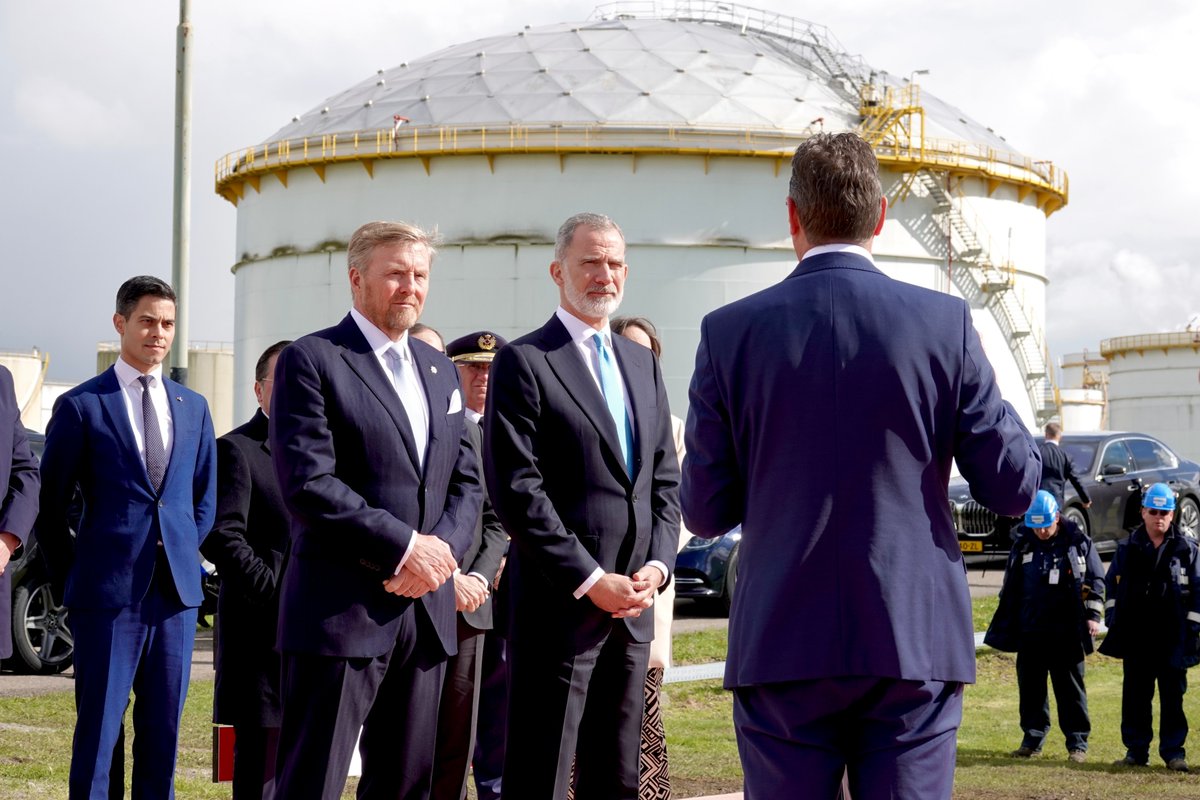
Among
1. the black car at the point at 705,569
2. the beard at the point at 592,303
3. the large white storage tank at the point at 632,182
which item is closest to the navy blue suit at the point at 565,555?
the beard at the point at 592,303

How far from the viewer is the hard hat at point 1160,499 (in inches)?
419

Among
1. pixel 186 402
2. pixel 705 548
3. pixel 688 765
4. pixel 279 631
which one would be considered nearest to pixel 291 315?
pixel 705 548

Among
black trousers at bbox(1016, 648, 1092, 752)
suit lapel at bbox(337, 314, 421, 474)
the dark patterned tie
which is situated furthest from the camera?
black trousers at bbox(1016, 648, 1092, 752)

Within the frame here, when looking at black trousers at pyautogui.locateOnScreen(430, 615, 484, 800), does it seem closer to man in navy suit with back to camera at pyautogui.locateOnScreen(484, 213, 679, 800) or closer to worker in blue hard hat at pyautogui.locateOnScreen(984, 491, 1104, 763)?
man in navy suit with back to camera at pyautogui.locateOnScreen(484, 213, 679, 800)

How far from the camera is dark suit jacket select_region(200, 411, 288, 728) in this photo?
636cm

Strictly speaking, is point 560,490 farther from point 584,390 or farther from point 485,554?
point 485,554

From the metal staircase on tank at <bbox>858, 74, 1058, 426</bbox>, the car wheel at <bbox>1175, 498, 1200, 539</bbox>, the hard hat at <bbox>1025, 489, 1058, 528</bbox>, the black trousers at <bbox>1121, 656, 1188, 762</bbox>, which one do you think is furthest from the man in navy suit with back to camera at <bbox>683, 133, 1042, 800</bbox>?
the metal staircase on tank at <bbox>858, 74, 1058, 426</bbox>

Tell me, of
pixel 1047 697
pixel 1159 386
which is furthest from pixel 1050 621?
pixel 1159 386

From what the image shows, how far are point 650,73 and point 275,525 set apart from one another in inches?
1023

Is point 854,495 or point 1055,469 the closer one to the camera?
point 854,495

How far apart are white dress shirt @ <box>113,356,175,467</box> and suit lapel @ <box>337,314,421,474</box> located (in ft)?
5.64

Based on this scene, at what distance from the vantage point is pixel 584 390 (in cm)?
517

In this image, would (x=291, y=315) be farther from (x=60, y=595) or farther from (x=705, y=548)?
(x=60, y=595)

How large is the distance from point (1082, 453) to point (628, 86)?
13.4m
